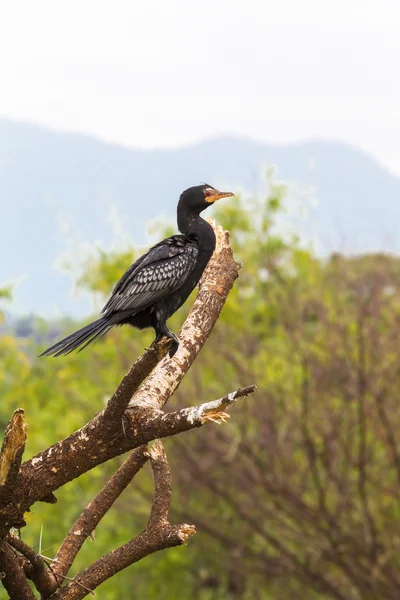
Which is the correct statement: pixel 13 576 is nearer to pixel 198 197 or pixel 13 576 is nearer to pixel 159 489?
pixel 159 489

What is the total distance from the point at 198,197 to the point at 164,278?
698 mm

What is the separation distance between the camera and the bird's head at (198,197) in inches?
186

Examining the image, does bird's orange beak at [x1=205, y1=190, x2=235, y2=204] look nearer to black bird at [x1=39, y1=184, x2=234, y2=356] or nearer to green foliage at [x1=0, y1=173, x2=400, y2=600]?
black bird at [x1=39, y1=184, x2=234, y2=356]

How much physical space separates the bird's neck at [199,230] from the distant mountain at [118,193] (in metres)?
0.20

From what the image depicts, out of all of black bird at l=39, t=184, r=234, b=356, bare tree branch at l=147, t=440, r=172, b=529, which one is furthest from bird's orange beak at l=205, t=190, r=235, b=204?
bare tree branch at l=147, t=440, r=172, b=529

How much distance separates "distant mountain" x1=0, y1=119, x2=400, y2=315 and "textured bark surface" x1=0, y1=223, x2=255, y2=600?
1.93 metres

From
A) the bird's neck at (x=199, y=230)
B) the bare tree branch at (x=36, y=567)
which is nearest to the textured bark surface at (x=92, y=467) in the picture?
the bare tree branch at (x=36, y=567)

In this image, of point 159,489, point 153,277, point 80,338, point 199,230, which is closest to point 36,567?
point 159,489

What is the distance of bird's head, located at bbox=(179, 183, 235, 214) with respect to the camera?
15.5ft

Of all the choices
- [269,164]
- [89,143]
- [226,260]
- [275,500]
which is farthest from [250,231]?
[89,143]

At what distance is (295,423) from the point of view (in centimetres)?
1093

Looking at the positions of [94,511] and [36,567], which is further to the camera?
[94,511]

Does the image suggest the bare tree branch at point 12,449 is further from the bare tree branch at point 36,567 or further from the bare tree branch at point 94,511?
the bare tree branch at point 94,511

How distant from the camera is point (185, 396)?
1112 centimetres
